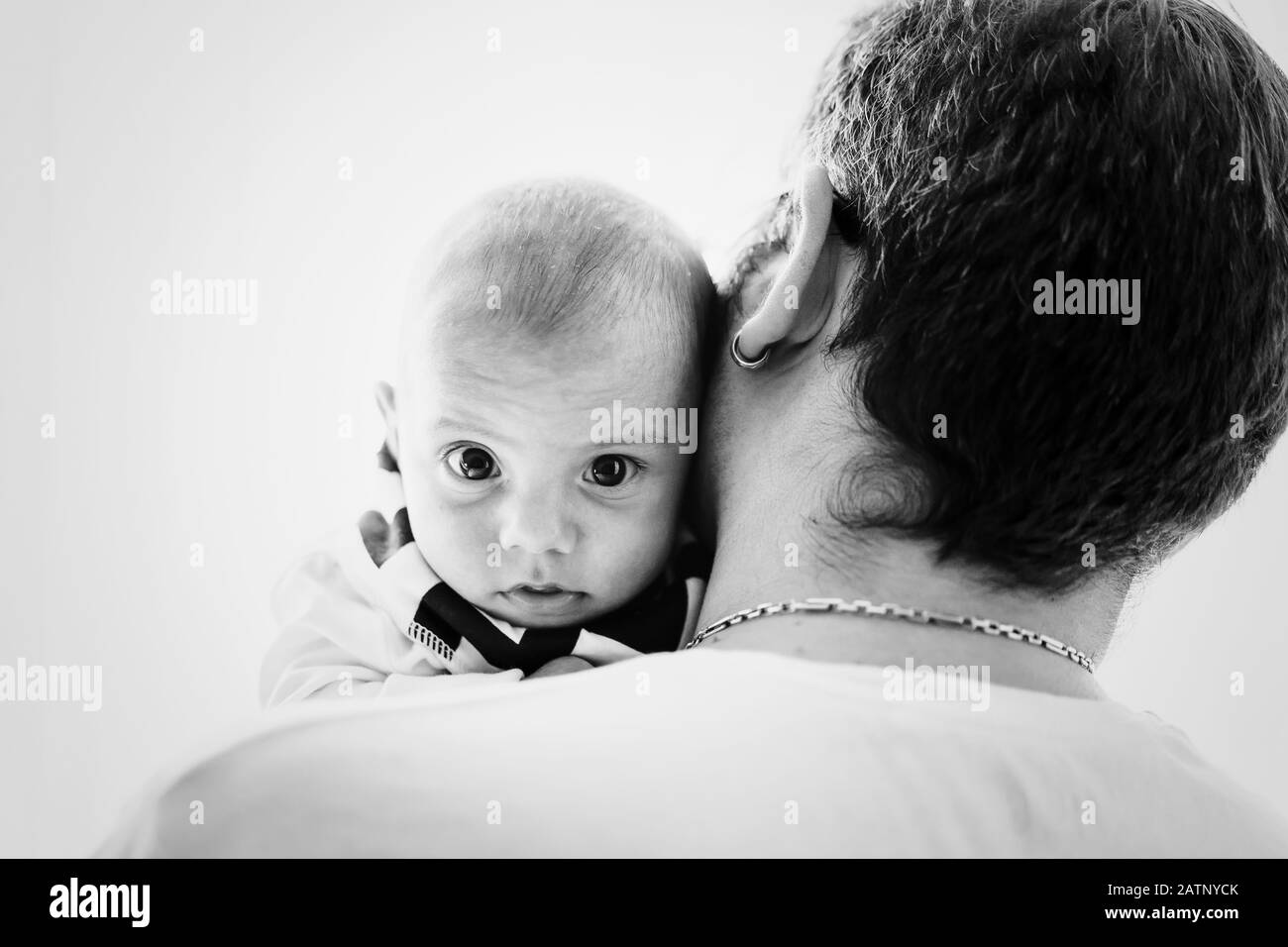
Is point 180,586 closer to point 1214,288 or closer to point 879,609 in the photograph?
point 879,609

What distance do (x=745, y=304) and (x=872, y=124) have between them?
0.21 m

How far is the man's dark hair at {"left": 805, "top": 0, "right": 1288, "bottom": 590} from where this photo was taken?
35.2 inches

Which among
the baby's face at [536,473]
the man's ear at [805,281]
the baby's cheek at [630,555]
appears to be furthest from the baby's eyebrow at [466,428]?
the man's ear at [805,281]

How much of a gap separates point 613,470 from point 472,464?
5.4 inches

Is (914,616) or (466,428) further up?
(466,428)

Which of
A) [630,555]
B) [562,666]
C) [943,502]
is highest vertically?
[943,502]

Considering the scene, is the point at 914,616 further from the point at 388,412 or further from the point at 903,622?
the point at 388,412

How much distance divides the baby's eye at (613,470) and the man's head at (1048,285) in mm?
184

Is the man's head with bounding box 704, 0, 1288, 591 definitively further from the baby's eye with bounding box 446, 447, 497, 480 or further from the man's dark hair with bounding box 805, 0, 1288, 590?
the baby's eye with bounding box 446, 447, 497, 480

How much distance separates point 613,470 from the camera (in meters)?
1.11

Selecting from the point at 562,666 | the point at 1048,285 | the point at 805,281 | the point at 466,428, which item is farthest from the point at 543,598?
the point at 1048,285

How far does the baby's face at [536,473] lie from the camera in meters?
1.06
